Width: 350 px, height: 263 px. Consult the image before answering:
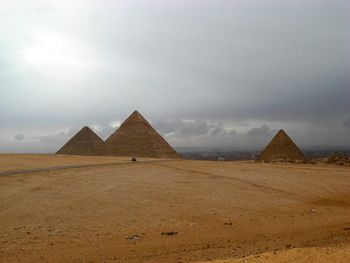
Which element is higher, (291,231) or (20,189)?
(20,189)

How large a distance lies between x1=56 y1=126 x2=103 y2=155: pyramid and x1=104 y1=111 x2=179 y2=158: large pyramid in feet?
9.97

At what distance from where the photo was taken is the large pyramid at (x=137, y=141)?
65312 mm

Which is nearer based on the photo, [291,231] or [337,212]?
[291,231]

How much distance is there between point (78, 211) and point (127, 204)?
1.96 meters

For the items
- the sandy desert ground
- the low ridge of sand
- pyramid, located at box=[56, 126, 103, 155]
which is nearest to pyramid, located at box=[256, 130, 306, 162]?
pyramid, located at box=[56, 126, 103, 155]

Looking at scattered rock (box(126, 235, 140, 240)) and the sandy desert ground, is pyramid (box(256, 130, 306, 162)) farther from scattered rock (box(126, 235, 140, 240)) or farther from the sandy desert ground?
scattered rock (box(126, 235, 140, 240))

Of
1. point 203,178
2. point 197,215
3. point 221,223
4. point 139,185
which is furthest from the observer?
point 203,178

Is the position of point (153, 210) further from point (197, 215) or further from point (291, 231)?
point (291, 231)

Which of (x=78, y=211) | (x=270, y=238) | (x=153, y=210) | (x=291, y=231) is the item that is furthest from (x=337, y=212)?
(x=78, y=211)

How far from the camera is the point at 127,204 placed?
1574 cm

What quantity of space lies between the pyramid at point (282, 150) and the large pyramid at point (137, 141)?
14816mm

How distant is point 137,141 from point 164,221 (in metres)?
53.5

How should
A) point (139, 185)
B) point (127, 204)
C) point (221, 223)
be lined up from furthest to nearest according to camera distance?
point (139, 185) < point (127, 204) < point (221, 223)

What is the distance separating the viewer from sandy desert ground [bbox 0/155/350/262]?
10.2 metres
